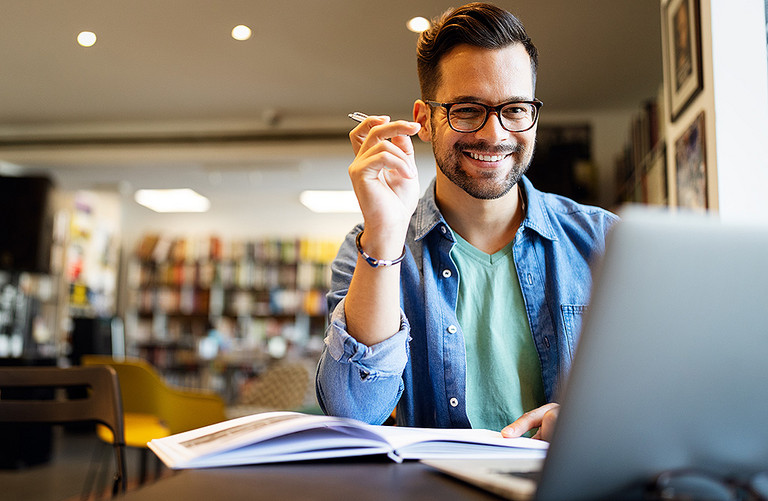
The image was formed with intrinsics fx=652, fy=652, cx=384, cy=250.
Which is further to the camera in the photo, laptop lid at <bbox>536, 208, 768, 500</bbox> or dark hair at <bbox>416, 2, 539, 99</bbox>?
dark hair at <bbox>416, 2, 539, 99</bbox>

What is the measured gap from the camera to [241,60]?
13.8ft

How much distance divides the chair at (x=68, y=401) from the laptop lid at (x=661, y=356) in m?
1.07

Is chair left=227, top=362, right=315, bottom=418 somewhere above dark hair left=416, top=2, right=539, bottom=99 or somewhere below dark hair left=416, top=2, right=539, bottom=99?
below

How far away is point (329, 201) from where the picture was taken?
7.99m

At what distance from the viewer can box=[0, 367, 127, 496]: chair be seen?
1288mm

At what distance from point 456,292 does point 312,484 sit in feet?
2.20

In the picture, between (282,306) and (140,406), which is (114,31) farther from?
(282,306)

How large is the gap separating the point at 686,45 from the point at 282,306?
6615mm

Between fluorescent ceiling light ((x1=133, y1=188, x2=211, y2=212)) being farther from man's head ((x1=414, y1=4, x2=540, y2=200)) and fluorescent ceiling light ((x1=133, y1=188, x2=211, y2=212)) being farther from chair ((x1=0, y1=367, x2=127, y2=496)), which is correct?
man's head ((x1=414, y1=4, x2=540, y2=200))

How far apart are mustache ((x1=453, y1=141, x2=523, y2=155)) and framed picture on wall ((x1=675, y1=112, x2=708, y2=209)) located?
1.26 m

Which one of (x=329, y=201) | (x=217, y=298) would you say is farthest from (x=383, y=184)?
(x=217, y=298)

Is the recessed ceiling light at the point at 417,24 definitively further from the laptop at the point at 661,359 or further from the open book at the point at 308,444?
the laptop at the point at 661,359

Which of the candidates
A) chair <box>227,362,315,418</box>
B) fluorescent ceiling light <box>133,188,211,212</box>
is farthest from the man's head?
fluorescent ceiling light <box>133,188,211,212</box>

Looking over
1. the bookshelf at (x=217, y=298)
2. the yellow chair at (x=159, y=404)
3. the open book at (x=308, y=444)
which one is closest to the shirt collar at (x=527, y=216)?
the open book at (x=308, y=444)
